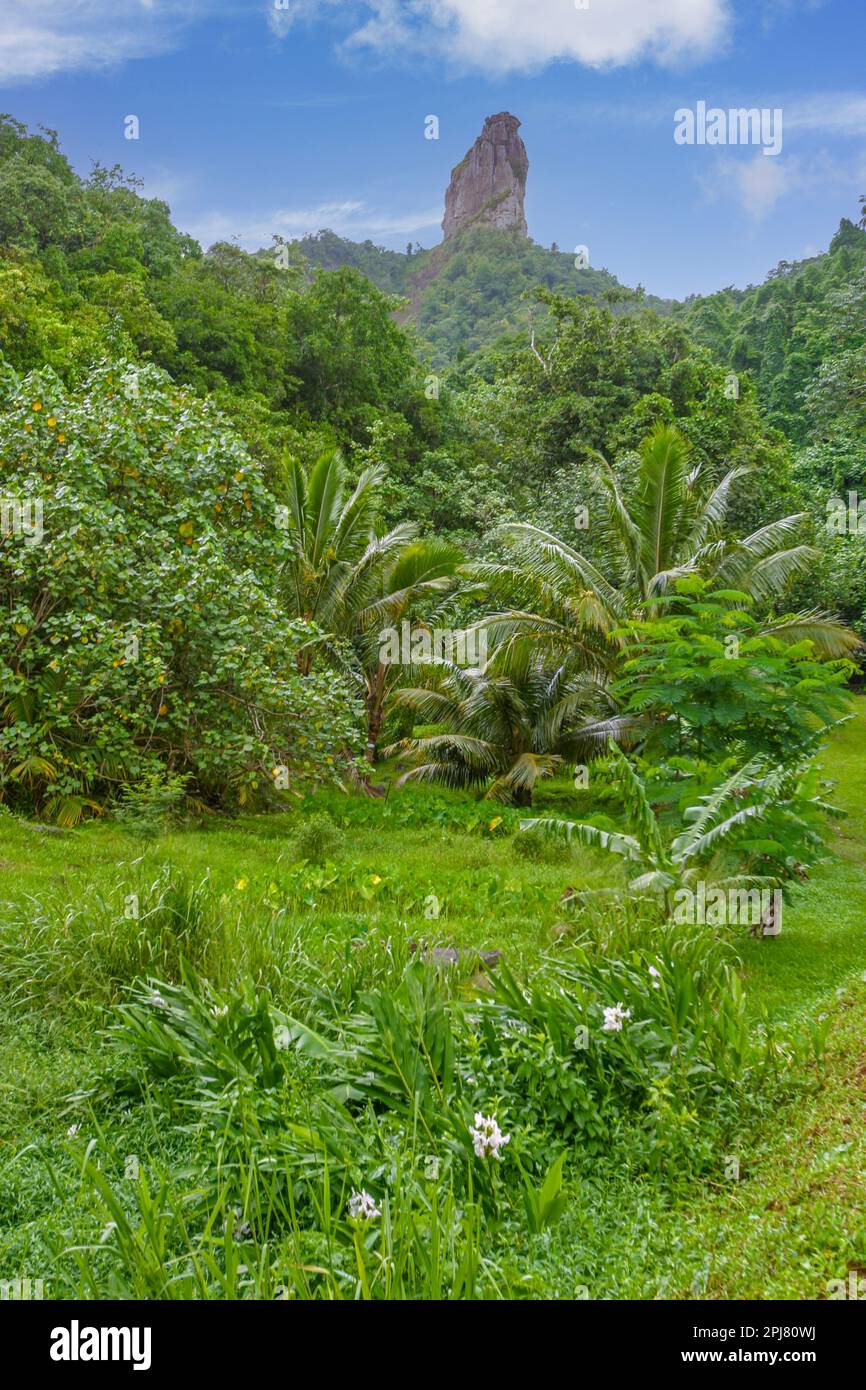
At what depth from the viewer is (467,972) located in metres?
6.73

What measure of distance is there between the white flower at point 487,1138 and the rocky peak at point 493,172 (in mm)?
101494

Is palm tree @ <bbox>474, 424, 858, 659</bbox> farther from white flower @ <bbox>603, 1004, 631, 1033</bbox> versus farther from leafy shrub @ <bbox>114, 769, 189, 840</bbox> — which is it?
white flower @ <bbox>603, 1004, 631, 1033</bbox>

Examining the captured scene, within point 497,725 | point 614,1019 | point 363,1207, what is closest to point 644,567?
point 497,725

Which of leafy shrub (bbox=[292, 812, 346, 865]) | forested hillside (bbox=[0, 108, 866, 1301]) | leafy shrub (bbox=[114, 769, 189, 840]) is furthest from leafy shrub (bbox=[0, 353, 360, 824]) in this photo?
leafy shrub (bbox=[292, 812, 346, 865])

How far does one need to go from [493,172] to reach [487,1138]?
361ft

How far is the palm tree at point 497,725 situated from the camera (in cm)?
1672

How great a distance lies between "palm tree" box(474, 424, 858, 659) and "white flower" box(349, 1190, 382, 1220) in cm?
1190

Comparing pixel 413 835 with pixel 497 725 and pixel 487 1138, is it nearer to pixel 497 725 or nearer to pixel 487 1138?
pixel 497 725

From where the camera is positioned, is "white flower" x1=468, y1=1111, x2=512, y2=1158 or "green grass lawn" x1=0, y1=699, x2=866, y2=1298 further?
"white flower" x1=468, y1=1111, x2=512, y2=1158

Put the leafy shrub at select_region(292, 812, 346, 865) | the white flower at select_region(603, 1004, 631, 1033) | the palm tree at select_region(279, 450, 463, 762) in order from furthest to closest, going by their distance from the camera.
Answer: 1. the palm tree at select_region(279, 450, 463, 762)
2. the leafy shrub at select_region(292, 812, 346, 865)
3. the white flower at select_region(603, 1004, 631, 1033)

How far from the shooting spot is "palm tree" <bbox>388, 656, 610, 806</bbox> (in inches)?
658

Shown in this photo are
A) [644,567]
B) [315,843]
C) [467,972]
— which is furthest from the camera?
[644,567]

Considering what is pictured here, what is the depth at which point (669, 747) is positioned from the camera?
11.3 m
